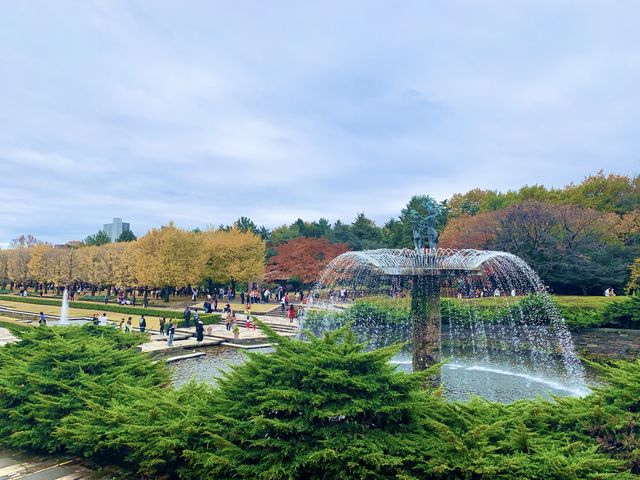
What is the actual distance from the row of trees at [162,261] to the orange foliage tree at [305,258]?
2.40m

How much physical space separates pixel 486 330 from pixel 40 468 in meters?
20.0

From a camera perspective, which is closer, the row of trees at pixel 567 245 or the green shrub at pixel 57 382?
the green shrub at pixel 57 382

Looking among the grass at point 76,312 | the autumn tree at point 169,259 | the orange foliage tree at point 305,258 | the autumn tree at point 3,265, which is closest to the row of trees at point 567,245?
the orange foliage tree at point 305,258

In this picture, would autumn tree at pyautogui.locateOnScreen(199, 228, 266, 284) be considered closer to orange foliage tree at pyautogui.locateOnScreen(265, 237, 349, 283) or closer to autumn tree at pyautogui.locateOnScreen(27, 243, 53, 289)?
orange foliage tree at pyautogui.locateOnScreen(265, 237, 349, 283)

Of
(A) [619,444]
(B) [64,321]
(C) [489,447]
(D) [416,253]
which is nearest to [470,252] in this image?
(D) [416,253]

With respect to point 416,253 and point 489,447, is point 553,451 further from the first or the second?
point 416,253

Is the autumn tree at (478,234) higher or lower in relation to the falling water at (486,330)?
higher

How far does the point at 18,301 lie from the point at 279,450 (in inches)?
1962

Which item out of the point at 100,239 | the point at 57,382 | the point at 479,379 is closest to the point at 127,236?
the point at 100,239

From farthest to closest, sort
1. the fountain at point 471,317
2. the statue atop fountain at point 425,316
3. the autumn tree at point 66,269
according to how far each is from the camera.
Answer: the autumn tree at point 66,269
the statue atop fountain at point 425,316
the fountain at point 471,317

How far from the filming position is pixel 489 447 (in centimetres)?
531

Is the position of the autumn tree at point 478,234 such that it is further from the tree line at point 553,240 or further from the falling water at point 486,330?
the falling water at point 486,330

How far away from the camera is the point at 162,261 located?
4034cm

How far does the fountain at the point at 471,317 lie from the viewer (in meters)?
12.2
